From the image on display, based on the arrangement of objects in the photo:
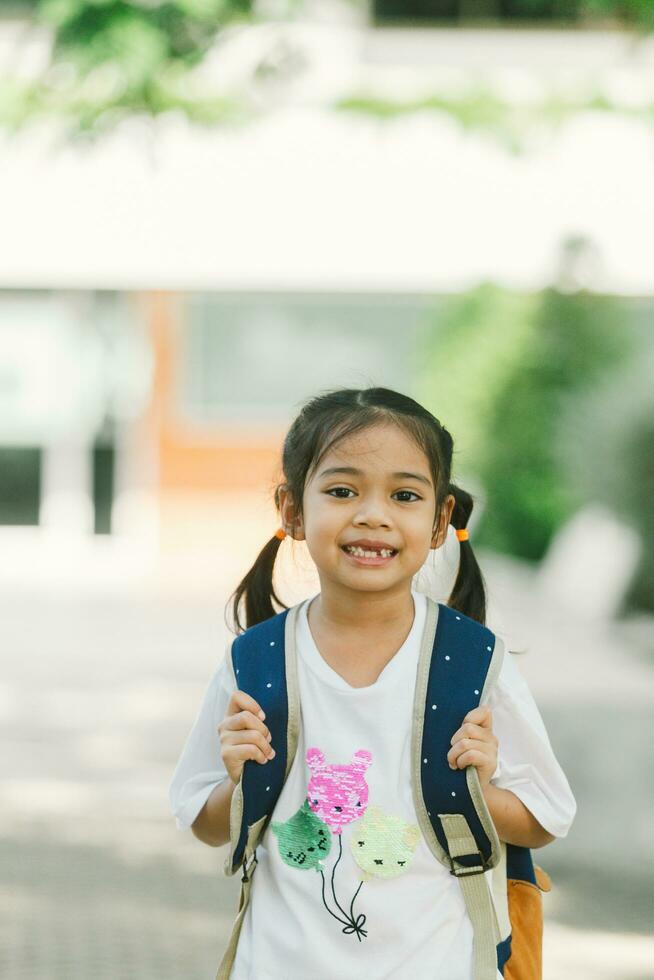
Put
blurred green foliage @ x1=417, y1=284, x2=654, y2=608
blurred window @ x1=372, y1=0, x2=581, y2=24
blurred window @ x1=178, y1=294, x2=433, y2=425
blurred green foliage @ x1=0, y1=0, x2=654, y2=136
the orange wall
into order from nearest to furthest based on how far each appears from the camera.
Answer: blurred green foliage @ x1=0, y1=0, x2=654, y2=136 → blurred green foliage @ x1=417, y1=284, x2=654, y2=608 → blurred window @ x1=372, y1=0, x2=581, y2=24 → the orange wall → blurred window @ x1=178, y1=294, x2=433, y2=425

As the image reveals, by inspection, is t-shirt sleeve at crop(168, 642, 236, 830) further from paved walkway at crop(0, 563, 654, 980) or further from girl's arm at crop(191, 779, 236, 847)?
paved walkway at crop(0, 563, 654, 980)

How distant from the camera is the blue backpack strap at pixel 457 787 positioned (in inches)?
87.6

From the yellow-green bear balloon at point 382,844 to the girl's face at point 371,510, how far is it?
0.32 meters

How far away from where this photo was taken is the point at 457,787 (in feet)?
7.30

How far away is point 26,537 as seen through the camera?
52.4ft

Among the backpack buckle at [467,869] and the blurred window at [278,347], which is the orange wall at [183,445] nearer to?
the blurred window at [278,347]

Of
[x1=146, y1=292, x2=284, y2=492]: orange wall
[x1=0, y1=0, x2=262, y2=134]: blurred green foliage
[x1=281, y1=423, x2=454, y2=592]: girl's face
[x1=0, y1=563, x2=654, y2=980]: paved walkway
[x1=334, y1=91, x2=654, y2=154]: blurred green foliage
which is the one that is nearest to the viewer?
[x1=281, y1=423, x2=454, y2=592]: girl's face

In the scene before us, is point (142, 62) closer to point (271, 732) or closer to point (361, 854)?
point (271, 732)

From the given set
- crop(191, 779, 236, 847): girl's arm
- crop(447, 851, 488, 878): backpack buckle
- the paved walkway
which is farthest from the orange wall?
crop(447, 851, 488, 878): backpack buckle

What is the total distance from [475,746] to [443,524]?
1.43 ft

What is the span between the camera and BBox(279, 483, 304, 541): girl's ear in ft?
8.20

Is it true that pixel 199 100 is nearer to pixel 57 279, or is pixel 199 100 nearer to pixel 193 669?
pixel 57 279

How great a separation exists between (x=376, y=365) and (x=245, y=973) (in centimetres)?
1475

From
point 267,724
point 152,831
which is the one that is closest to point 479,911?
point 267,724
